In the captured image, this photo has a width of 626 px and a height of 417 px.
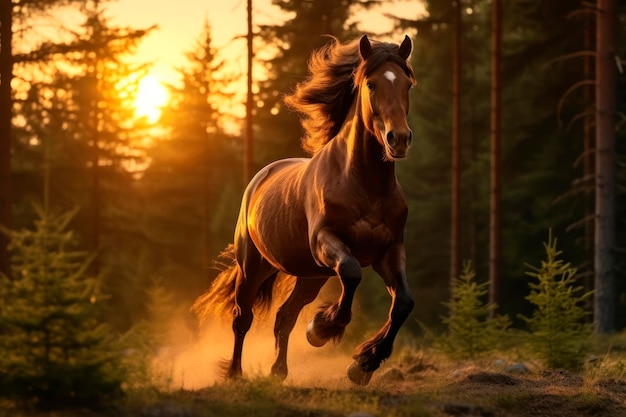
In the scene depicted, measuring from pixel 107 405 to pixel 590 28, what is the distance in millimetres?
20967

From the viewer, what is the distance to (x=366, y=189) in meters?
7.93

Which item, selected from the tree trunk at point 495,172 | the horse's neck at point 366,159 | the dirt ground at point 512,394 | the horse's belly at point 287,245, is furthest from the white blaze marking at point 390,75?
the tree trunk at point 495,172

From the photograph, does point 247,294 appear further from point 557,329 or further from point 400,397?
point 557,329

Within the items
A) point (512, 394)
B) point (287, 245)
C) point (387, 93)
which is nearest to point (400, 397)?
point (512, 394)

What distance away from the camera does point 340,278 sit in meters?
7.54

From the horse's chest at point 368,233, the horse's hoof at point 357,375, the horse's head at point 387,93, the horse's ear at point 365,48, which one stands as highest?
the horse's ear at point 365,48

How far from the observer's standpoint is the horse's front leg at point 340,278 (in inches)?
296

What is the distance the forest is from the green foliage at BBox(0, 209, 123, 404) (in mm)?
10343

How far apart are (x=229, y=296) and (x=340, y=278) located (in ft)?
11.5

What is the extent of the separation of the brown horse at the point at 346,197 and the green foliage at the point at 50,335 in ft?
7.64

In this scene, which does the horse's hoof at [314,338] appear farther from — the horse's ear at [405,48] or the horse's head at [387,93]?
the horse's ear at [405,48]

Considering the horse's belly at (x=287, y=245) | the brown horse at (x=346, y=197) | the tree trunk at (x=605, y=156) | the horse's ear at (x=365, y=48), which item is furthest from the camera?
the tree trunk at (x=605, y=156)

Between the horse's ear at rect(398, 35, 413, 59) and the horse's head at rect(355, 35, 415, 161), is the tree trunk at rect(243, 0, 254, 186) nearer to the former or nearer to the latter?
the horse's head at rect(355, 35, 415, 161)

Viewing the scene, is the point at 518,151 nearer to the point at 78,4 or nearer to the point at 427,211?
the point at 427,211
